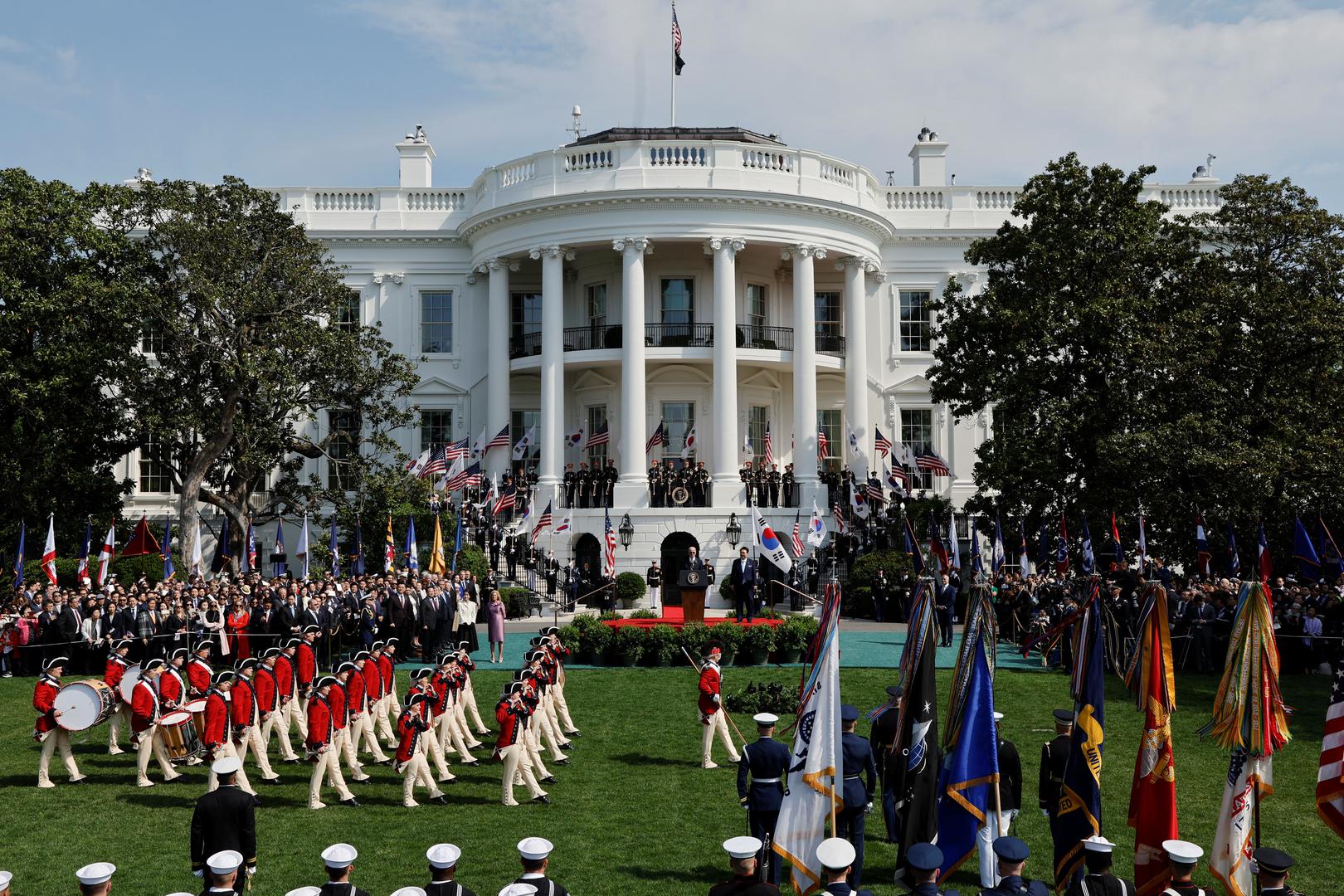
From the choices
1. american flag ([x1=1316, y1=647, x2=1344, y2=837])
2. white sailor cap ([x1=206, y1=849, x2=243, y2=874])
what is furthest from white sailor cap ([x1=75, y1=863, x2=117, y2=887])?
american flag ([x1=1316, y1=647, x2=1344, y2=837])

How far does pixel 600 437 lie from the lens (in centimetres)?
3794

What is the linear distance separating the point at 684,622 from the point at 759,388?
17497mm

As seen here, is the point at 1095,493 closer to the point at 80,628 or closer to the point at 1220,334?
the point at 1220,334

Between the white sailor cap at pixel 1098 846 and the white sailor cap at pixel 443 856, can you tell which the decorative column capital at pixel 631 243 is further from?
the white sailor cap at pixel 443 856

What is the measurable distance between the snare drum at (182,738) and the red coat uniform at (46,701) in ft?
4.20

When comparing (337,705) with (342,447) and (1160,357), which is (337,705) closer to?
(1160,357)

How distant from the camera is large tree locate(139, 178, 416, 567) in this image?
31469 mm

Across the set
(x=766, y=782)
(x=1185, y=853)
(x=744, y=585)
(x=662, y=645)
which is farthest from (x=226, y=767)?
(x=744, y=585)

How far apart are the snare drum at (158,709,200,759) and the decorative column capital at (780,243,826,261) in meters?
26.2

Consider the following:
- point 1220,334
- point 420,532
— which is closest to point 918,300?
point 1220,334

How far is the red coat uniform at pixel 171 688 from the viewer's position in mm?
14828

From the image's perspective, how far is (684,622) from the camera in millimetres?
24172

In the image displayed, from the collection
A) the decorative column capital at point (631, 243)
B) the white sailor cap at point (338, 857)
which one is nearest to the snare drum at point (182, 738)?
the white sailor cap at point (338, 857)

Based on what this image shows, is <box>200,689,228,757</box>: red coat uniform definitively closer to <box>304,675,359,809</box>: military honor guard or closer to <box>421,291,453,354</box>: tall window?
<box>304,675,359,809</box>: military honor guard
